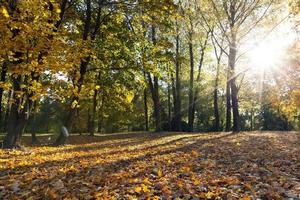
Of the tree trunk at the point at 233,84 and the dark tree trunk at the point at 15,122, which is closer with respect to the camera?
the dark tree trunk at the point at 15,122

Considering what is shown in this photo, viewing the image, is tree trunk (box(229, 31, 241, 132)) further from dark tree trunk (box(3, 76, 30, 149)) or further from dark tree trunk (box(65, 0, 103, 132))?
dark tree trunk (box(3, 76, 30, 149))

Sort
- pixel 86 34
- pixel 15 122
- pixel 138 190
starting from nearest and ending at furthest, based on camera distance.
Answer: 1. pixel 138 190
2. pixel 15 122
3. pixel 86 34

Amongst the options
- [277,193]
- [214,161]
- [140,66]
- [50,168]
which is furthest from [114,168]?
[140,66]

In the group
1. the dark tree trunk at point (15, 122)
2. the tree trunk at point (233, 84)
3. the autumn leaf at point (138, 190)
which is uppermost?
the tree trunk at point (233, 84)

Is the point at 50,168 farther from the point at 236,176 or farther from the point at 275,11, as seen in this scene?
the point at 275,11

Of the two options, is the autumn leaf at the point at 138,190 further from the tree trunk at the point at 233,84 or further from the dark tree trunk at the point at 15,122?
the tree trunk at the point at 233,84


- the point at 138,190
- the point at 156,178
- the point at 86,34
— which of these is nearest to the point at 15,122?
the point at 86,34

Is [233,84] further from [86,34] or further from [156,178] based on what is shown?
[156,178]

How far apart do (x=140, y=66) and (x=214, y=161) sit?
8692mm

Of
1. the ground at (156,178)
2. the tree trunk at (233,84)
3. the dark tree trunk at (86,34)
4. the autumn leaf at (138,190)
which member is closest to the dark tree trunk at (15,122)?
the dark tree trunk at (86,34)

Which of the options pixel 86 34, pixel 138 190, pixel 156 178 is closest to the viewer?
pixel 138 190

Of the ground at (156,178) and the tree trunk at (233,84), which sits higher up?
the tree trunk at (233,84)

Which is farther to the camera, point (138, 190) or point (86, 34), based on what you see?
point (86, 34)

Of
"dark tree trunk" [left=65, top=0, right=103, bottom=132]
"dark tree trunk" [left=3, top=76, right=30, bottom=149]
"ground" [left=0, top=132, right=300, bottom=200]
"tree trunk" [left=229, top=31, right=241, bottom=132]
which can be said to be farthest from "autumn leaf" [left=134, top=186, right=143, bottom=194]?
"tree trunk" [left=229, top=31, right=241, bottom=132]
